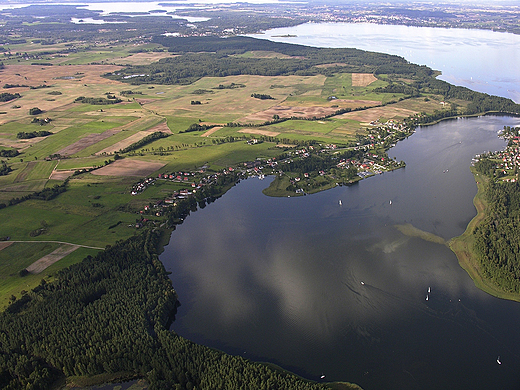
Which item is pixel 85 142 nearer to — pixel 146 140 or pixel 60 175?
pixel 146 140

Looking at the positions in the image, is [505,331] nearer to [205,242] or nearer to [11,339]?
[205,242]

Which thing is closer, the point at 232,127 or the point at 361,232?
the point at 361,232

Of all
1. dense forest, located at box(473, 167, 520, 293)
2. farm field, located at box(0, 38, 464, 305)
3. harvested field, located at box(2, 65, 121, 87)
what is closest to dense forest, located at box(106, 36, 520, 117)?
farm field, located at box(0, 38, 464, 305)

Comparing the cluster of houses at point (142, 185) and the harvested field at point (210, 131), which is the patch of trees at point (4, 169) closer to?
the cluster of houses at point (142, 185)

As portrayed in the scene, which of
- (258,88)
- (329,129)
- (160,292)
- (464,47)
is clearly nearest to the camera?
(160,292)

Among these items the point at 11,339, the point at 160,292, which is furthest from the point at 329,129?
the point at 11,339

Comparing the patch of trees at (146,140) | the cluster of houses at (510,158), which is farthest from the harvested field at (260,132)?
the cluster of houses at (510,158)
